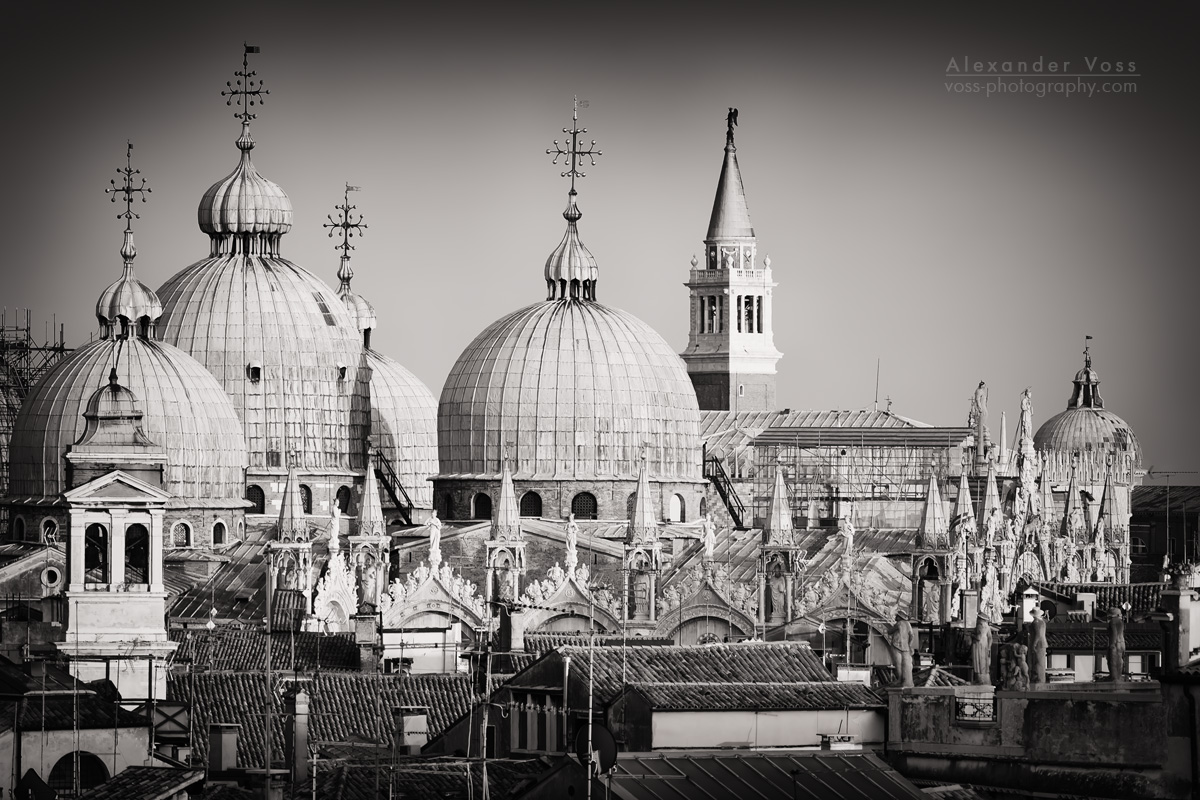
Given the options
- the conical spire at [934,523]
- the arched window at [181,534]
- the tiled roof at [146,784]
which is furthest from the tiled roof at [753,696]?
the arched window at [181,534]

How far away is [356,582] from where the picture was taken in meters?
88.9

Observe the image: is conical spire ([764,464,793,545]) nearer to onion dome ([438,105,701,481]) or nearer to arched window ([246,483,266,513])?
onion dome ([438,105,701,481])

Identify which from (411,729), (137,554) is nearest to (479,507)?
(137,554)

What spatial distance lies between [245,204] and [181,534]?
11888 millimetres

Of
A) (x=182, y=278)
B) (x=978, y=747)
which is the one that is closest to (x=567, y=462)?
(x=182, y=278)

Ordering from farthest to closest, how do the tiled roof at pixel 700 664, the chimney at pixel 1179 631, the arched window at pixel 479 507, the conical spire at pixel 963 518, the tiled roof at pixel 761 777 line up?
the arched window at pixel 479 507 → the conical spire at pixel 963 518 → the tiled roof at pixel 700 664 → the chimney at pixel 1179 631 → the tiled roof at pixel 761 777

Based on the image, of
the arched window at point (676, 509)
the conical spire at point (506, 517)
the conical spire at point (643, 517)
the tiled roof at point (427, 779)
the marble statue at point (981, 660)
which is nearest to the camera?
the tiled roof at point (427, 779)

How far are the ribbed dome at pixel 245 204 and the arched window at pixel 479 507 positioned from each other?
9.35 metres

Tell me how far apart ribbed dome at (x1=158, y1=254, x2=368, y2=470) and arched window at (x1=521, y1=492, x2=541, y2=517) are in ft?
17.8

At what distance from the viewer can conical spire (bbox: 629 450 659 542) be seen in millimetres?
95250

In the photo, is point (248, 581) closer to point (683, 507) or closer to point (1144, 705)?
point (683, 507)

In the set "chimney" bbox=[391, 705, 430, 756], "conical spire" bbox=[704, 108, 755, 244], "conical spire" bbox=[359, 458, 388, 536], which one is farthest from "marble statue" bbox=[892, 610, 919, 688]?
"conical spire" bbox=[704, 108, 755, 244]

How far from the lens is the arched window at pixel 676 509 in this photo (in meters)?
103

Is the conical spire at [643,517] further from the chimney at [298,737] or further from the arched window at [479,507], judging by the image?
the chimney at [298,737]
